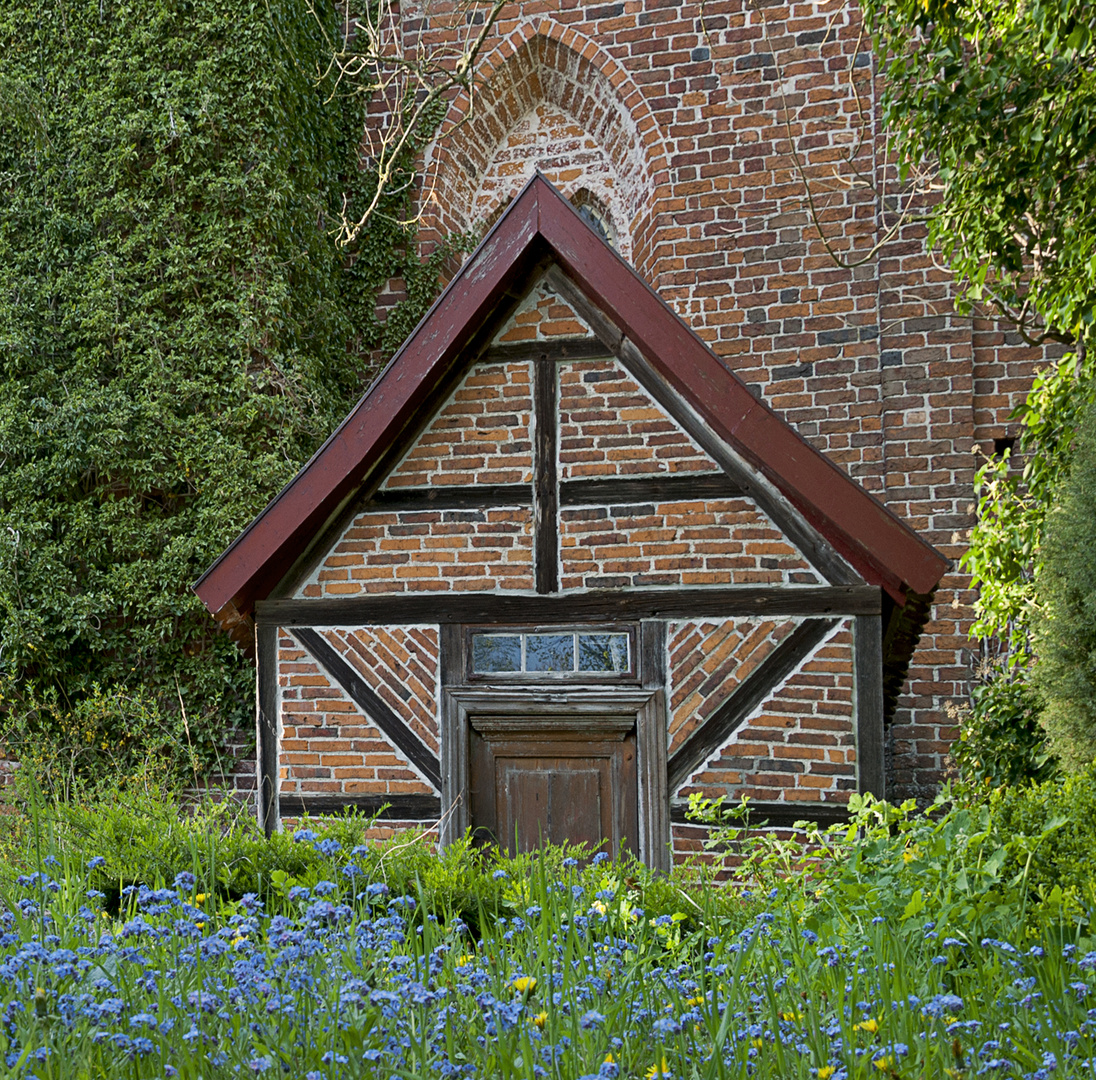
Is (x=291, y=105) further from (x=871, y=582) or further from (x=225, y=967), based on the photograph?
(x=225, y=967)

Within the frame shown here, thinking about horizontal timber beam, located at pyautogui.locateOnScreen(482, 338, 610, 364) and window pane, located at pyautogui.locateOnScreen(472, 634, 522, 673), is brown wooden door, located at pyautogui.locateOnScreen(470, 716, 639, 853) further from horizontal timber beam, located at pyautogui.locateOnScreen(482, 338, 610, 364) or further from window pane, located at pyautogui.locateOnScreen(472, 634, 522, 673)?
horizontal timber beam, located at pyautogui.locateOnScreen(482, 338, 610, 364)

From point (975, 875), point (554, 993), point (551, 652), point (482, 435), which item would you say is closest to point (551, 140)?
point (482, 435)

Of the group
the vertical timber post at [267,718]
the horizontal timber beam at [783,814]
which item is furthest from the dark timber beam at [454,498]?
the horizontal timber beam at [783,814]

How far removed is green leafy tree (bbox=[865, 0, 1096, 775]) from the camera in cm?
476

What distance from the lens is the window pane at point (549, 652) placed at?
5406 mm

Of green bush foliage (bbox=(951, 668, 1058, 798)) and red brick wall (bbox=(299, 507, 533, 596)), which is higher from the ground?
red brick wall (bbox=(299, 507, 533, 596))

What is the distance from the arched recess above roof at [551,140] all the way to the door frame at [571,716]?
5850mm

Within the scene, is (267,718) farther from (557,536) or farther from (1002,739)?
(1002,739)

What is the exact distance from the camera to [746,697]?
5.18 m

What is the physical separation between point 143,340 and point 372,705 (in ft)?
16.9

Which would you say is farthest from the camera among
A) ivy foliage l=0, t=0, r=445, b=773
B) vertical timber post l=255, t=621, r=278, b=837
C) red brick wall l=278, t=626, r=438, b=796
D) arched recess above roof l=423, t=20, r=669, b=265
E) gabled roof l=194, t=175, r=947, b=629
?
arched recess above roof l=423, t=20, r=669, b=265

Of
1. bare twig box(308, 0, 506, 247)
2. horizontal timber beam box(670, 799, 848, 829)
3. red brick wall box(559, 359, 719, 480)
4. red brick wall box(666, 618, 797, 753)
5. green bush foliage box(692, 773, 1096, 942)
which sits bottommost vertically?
green bush foliage box(692, 773, 1096, 942)

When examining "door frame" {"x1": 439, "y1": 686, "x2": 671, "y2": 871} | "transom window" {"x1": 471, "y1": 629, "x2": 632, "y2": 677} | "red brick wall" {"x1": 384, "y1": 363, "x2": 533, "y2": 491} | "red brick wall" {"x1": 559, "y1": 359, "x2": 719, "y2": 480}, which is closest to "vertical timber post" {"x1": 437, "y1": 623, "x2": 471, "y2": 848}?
"door frame" {"x1": 439, "y1": 686, "x2": 671, "y2": 871}

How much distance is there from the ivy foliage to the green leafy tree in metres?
5.84
